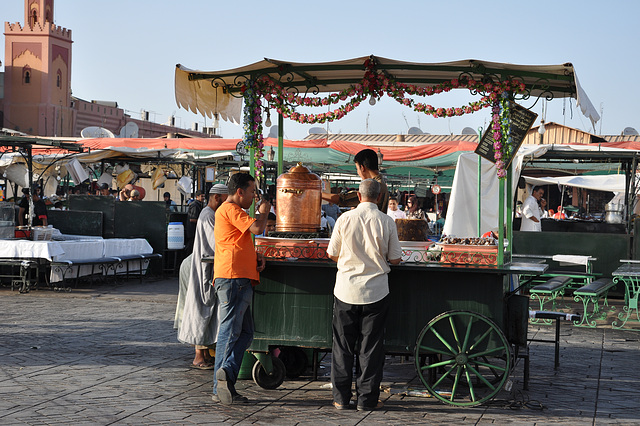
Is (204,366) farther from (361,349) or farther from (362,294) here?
(362,294)

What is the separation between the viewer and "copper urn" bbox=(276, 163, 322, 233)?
22.0ft

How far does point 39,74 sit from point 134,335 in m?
46.9

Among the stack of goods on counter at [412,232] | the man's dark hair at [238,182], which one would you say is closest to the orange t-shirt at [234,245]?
the man's dark hair at [238,182]

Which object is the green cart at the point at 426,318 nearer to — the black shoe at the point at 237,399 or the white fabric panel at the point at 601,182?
the black shoe at the point at 237,399

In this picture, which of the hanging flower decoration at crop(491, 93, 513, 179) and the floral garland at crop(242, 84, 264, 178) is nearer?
the hanging flower decoration at crop(491, 93, 513, 179)

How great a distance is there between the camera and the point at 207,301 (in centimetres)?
721

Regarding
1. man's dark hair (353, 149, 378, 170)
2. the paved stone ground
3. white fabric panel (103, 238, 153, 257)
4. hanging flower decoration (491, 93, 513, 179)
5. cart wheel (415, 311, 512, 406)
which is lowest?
the paved stone ground

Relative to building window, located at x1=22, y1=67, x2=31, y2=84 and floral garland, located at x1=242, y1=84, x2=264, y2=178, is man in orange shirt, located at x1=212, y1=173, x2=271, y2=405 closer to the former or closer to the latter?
floral garland, located at x1=242, y1=84, x2=264, y2=178

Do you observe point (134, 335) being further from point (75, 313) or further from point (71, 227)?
point (71, 227)

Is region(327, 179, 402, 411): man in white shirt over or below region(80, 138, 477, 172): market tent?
below

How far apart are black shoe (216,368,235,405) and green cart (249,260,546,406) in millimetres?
633

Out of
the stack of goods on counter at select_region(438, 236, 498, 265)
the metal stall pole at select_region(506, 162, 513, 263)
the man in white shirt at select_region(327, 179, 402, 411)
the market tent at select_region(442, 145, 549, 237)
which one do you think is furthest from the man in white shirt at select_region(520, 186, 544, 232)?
the man in white shirt at select_region(327, 179, 402, 411)

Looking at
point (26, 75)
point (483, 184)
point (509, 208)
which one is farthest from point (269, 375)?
point (26, 75)

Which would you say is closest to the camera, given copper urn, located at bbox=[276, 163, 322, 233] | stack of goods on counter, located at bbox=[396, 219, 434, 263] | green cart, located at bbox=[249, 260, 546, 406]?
green cart, located at bbox=[249, 260, 546, 406]
